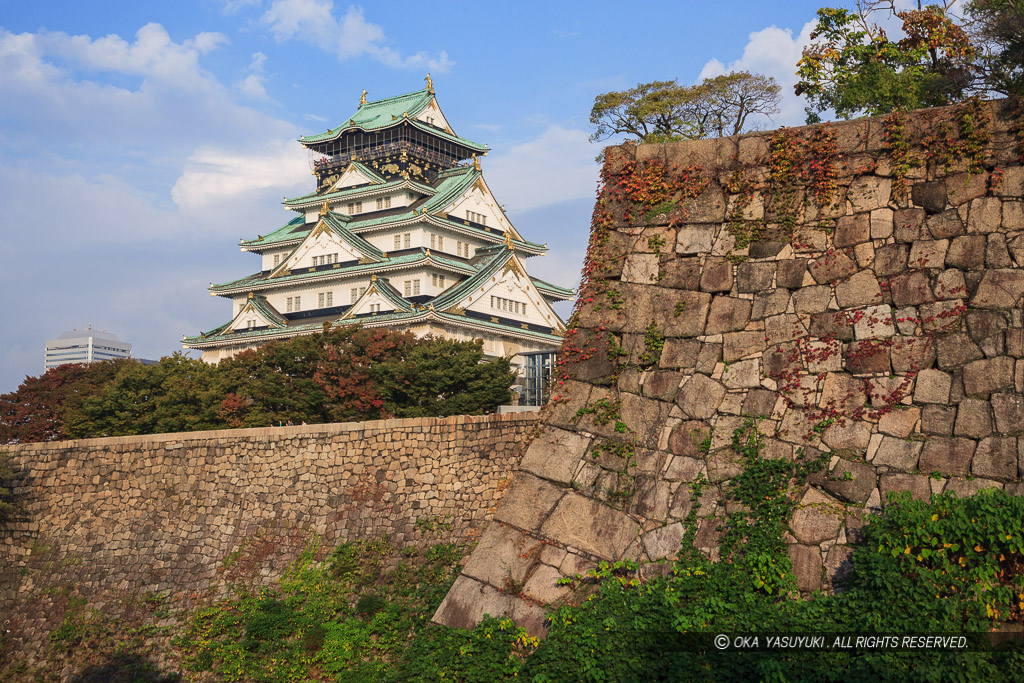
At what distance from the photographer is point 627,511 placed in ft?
34.6

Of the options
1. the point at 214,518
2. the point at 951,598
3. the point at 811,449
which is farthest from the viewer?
the point at 214,518

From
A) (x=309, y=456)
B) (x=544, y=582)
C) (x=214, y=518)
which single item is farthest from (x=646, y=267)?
(x=214, y=518)

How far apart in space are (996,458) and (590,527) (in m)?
4.11

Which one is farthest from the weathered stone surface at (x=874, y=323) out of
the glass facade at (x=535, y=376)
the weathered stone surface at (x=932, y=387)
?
the glass facade at (x=535, y=376)

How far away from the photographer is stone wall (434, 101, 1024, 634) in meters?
9.66

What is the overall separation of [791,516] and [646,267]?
A: 3.38 metres

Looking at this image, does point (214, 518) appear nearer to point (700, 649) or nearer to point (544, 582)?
point (544, 582)

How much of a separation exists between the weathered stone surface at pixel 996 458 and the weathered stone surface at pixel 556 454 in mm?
4049

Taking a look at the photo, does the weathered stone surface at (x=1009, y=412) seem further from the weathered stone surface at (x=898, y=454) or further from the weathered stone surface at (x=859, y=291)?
the weathered stone surface at (x=859, y=291)

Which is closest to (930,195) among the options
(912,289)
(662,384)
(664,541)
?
(912,289)

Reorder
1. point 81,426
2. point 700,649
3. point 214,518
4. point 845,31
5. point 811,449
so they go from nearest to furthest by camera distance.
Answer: point 700,649 < point 811,449 < point 845,31 < point 214,518 < point 81,426

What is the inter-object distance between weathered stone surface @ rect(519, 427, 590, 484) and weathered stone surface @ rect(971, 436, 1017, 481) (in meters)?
4.05

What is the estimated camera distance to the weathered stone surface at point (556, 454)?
36.3 feet

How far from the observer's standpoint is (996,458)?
9258mm
